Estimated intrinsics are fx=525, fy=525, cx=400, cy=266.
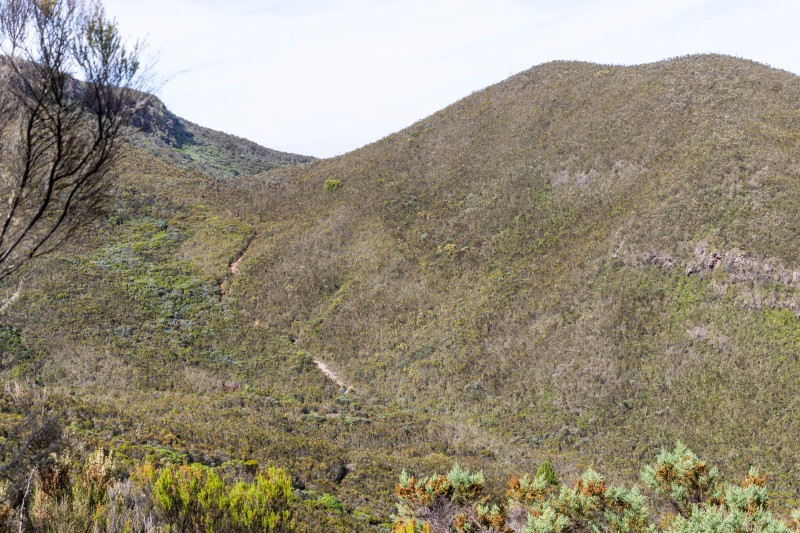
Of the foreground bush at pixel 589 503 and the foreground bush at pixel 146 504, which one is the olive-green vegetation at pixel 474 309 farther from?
the foreground bush at pixel 146 504

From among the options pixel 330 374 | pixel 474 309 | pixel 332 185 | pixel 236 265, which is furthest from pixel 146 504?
pixel 332 185

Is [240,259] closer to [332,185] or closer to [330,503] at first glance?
[332,185]

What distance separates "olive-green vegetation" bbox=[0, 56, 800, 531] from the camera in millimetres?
17062

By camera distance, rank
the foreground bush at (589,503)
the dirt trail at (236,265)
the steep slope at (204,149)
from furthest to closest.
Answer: the steep slope at (204,149)
the dirt trail at (236,265)
the foreground bush at (589,503)

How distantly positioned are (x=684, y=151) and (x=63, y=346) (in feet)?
114

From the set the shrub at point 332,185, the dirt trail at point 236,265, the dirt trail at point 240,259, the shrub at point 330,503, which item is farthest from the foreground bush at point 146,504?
the shrub at point 332,185

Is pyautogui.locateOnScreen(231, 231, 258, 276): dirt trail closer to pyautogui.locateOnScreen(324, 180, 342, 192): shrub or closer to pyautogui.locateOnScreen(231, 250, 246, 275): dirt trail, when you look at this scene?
pyautogui.locateOnScreen(231, 250, 246, 275): dirt trail

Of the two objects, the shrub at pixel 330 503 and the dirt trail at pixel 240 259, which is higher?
the dirt trail at pixel 240 259

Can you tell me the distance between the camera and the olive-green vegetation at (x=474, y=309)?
672 inches

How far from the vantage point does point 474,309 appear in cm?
2819

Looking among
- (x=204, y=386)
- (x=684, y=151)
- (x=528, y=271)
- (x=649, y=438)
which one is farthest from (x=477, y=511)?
(x=684, y=151)

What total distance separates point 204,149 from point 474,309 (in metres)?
63.7

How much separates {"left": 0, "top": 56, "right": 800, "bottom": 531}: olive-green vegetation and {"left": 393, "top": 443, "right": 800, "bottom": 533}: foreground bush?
106 inches

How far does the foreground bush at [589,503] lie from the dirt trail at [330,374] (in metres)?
15.5
